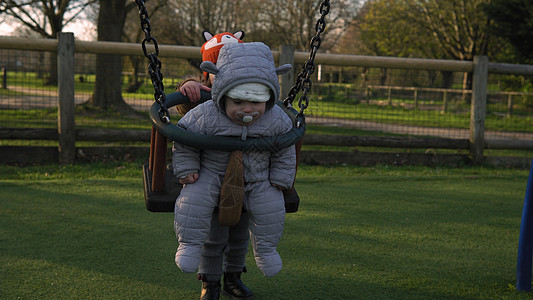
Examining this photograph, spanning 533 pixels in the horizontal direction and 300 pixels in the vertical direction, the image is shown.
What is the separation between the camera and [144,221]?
167 inches

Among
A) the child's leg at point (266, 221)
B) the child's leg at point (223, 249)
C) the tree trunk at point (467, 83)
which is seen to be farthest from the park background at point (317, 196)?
the child's leg at point (266, 221)

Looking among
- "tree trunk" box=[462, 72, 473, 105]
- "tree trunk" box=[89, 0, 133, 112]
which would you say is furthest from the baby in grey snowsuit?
"tree trunk" box=[462, 72, 473, 105]

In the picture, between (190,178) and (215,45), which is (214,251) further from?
(215,45)

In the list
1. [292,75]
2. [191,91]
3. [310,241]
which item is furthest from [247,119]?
[292,75]

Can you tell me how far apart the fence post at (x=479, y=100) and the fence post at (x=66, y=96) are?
5.20 meters

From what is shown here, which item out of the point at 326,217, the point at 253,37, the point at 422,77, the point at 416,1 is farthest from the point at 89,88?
Answer: the point at 416,1

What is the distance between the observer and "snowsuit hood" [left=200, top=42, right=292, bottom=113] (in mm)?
2088

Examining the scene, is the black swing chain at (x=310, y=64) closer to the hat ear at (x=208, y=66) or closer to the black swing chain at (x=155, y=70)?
the hat ear at (x=208, y=66)

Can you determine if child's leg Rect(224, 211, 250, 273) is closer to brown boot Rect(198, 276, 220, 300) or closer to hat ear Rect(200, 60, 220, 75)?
brown boot Rect(198, 276, 220, 300)

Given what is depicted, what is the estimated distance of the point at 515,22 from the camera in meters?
14.4

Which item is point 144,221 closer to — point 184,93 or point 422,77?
point 184,93

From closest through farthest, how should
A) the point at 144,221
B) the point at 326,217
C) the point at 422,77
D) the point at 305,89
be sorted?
the point at 305,89, the point at 144,221, the point at 326,217, the point at 422,77

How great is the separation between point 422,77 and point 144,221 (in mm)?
5477

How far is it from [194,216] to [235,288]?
30.0 inches
